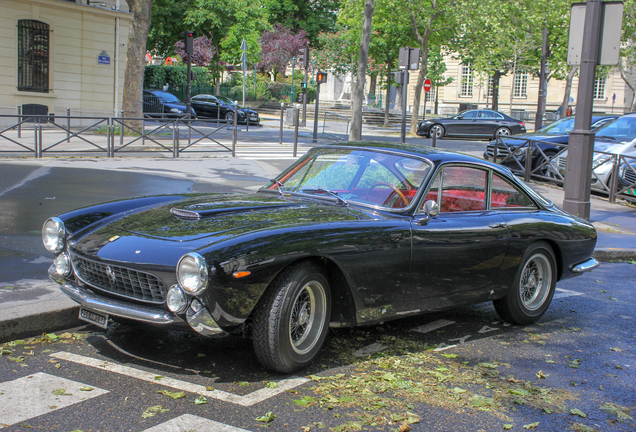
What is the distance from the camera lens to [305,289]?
3957 mm

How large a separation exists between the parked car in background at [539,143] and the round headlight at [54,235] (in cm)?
1289

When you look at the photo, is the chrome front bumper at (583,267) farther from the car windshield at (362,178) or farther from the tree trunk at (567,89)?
the tree trunk at (567,89)

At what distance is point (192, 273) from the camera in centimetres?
352

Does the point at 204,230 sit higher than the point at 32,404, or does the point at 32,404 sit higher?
the point at 204,230

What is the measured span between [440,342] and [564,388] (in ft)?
3.31

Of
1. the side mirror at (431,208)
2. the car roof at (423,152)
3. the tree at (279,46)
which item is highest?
the tree at (279,46)

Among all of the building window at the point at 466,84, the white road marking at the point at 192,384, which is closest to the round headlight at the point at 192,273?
the white road marking at the point at 192,384

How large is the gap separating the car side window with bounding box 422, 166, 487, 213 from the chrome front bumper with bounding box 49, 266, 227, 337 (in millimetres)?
1989

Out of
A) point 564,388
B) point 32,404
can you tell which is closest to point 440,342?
point 564,388

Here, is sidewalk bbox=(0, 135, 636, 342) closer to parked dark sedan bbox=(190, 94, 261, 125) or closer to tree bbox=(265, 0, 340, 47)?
parked dark sedan bbox=(190, 94, 261, 125)

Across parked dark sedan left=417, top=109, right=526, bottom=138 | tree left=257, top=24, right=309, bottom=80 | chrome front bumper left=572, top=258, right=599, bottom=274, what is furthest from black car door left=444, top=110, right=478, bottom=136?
tree left=257, top=24, right=309, bottom=80

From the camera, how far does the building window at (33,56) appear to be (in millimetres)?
25109

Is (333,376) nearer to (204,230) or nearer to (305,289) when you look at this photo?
(305,289)

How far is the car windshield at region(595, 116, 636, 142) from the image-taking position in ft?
50.6
